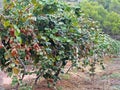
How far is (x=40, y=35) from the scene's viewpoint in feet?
21.8

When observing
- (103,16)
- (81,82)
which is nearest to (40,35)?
(81,82)

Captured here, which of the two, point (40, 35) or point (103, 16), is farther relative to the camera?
point (103, 16)

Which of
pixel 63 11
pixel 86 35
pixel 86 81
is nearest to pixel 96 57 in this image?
pixel 86 81

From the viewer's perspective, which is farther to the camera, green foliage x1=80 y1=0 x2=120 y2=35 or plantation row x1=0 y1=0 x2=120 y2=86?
green foliage x1=80 y1=0 x2=120 y2=35

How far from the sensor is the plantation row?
19.0 feet

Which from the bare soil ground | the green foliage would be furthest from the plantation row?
the green foliage

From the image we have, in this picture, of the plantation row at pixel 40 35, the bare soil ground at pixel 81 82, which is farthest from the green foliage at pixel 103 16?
the plantation row at pixel 40 35

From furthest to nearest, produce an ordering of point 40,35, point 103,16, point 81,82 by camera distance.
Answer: point 103,16
point 81,82
point 40,35

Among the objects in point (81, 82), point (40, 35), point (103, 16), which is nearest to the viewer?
point (40, 35)

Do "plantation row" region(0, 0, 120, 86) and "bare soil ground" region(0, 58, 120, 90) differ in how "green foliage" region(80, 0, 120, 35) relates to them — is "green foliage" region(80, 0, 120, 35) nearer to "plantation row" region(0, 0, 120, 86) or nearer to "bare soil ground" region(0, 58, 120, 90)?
"bare soil ground" region(0, 58, 120, 90)

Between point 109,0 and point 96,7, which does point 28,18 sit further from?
point 109,0

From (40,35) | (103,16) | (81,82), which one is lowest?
(103,16)

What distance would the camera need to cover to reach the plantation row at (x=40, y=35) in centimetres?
579

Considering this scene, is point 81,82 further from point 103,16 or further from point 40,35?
point 103,16
